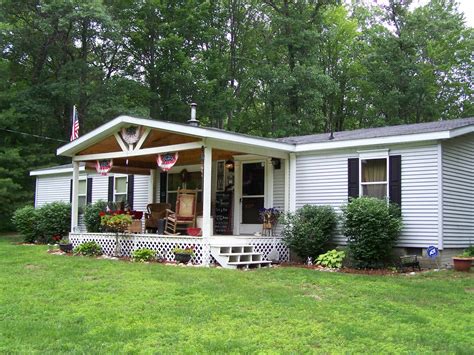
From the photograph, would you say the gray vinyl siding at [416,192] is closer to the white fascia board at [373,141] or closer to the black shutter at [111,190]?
the white fascia board at [373,141]

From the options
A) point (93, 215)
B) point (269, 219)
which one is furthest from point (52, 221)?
point (269, 219)

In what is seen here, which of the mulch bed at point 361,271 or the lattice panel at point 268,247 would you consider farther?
the lattice panel at point 268,247

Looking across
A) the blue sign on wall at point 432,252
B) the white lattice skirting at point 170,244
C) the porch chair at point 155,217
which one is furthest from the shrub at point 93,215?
the blue sign on wall at point 432,252

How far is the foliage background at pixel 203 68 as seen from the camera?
2297cm

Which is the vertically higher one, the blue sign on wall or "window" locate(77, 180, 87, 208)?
"window" locate(77, 180, 87, 208)

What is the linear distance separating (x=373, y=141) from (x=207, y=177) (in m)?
3.56

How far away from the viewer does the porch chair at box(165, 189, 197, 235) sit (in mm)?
11703

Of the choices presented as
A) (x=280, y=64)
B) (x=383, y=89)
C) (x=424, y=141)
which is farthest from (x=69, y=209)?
(x=383, y=89)

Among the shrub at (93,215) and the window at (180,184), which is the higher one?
the window at (180,184)

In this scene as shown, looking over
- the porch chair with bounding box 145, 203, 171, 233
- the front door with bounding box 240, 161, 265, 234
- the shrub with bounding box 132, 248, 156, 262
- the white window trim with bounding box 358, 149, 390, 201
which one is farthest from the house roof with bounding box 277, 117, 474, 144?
the shrub with bounding box 132, 248, 156, 262

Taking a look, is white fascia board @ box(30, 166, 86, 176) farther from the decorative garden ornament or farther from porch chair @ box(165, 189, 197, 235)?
porch chair @ box(165, 189, 197, 235)

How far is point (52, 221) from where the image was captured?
1541 centimetres

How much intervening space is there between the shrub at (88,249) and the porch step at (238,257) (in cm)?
336

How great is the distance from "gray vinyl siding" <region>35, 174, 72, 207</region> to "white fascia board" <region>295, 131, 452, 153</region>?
9915 millimetres
